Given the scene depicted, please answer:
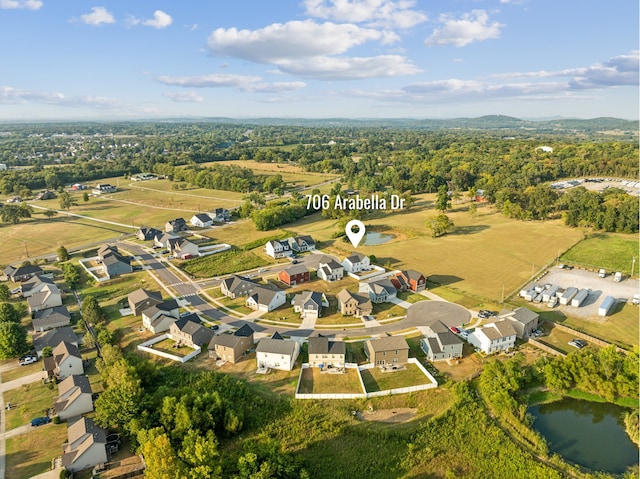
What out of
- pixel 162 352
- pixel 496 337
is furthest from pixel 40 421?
pixel 496 337

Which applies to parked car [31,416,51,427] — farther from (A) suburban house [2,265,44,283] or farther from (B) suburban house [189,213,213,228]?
(B) suburban house [189,213,213,228]

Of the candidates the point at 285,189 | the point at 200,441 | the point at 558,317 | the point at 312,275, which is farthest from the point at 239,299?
the point at 285,189

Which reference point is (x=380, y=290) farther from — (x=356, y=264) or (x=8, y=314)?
(x=8, y=314)

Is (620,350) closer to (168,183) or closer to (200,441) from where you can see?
(200,441)

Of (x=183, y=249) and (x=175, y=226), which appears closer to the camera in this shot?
(x=183, y=249)

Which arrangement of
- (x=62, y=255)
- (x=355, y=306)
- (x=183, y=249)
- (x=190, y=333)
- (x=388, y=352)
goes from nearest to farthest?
(x=388, y=352) < (x=190, y=333) < (x=355, y=306) < (x=183, y=249) < (x=62, y=255)

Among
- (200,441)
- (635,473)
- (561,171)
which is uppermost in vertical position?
(561,171)
